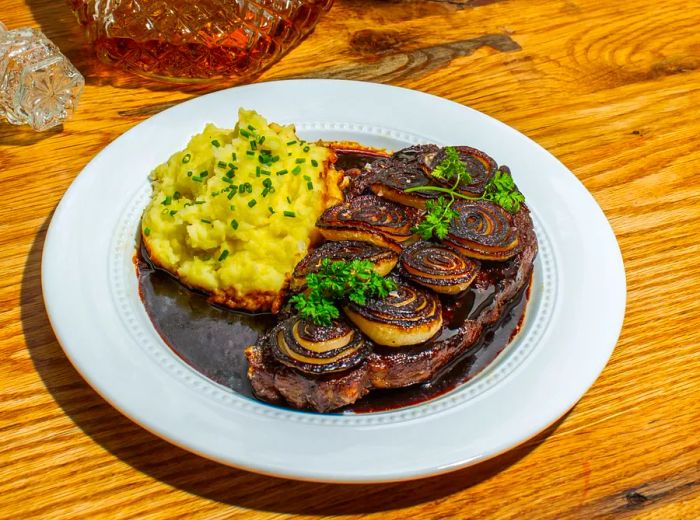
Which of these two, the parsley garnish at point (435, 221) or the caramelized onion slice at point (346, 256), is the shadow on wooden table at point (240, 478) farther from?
the parsley garnish at point (435, 221)

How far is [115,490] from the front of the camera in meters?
2.86

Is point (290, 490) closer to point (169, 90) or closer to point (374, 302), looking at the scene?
point (374, 302)

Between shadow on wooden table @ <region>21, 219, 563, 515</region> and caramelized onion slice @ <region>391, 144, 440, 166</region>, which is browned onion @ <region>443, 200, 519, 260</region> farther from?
shadow on wooden table @ <region>21, 219, 563, 515</region>

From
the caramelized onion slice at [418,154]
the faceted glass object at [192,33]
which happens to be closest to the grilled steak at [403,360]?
the caramelized onion slice at [418,154]

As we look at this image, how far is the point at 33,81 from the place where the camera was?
4.43 metres

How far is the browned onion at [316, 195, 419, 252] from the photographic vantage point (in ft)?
11.5

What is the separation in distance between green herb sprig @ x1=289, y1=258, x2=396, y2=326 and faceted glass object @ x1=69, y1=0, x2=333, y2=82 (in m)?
2.46

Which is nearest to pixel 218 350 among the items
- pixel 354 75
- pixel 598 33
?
pixel 354 75

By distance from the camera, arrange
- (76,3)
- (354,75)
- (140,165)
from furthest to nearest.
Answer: (354,75)
(76,3)
(140,165)

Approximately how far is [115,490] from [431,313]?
145 centimetres

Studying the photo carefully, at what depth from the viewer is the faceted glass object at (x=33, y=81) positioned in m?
4.43

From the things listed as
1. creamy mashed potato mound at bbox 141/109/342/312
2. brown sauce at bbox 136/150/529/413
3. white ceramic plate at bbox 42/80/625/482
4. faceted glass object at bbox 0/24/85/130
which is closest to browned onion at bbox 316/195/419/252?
creamy mashed potato mound at bbox 141/109/342/312

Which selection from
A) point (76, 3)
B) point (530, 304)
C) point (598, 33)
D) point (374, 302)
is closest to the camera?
point (374, 302)

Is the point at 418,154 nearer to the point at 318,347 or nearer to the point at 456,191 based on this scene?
the point at 456,191
